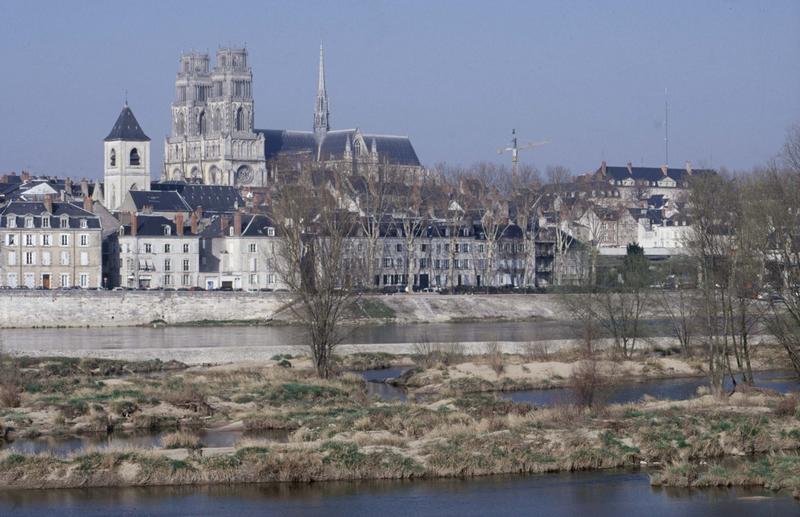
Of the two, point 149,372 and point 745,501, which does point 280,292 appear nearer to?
point 149,372

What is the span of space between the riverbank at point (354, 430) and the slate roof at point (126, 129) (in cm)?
5936

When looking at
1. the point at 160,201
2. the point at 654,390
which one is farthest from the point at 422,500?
the point at 160,201

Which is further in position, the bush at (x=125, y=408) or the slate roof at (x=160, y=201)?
the slate roof at (x=160, y=201)

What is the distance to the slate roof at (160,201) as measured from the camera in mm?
79875

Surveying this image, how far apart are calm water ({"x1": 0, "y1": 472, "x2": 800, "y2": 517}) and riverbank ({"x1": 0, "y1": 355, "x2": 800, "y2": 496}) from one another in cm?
39

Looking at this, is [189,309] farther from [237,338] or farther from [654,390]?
[654,390]

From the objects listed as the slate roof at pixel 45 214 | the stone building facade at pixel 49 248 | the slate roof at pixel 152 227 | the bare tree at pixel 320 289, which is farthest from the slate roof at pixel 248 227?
the bare tree at pixel 320 289

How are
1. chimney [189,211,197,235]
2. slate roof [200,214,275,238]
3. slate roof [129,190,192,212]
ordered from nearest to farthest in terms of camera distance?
slate roof [200,214,275,238]
chimney [189,211,197,235]
slate roof [129,190,192,212]

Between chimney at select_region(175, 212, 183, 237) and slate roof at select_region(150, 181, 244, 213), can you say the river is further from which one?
slate roof at select_region(150, 181, 244, 213)

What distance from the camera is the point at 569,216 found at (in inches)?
3644

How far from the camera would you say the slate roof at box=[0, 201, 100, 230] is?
216 ft

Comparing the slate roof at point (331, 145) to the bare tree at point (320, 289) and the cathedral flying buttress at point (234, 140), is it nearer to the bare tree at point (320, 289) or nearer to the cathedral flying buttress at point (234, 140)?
the cathedral flying buttress at point (234, 140)

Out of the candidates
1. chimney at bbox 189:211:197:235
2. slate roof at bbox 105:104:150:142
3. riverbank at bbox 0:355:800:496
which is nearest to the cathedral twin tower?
slate roof at bbox 105:104:150:142

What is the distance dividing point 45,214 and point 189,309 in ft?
29.4
